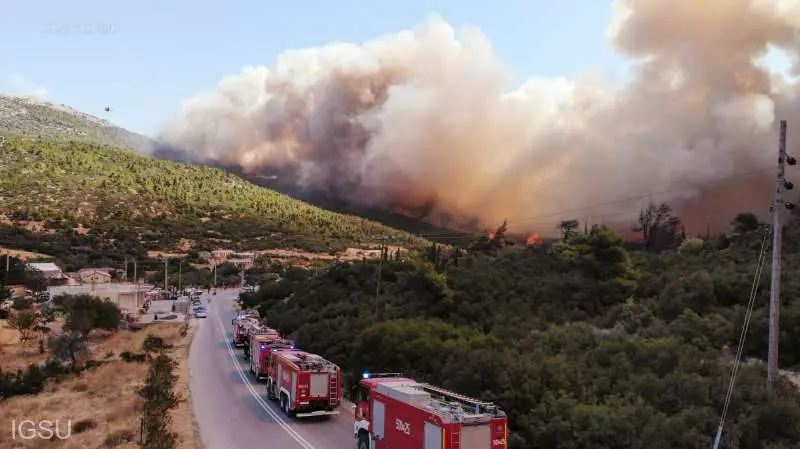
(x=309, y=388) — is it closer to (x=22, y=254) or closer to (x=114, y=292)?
(x=114, y=292)

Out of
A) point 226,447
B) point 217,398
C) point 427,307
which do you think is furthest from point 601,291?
point 226,447

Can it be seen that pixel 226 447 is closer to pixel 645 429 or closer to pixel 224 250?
pixel 645 429

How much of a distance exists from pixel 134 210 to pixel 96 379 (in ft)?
303

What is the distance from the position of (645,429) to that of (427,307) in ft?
84.5

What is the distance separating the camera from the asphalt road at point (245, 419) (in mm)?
19172

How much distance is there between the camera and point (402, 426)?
14430mm

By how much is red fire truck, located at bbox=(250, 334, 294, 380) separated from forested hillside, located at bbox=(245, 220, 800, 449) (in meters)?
3.81

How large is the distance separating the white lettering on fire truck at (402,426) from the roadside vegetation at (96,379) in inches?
224

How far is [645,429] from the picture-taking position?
563 inches

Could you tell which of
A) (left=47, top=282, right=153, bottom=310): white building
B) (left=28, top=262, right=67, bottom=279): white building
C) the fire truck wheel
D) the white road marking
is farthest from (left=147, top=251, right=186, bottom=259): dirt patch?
the fire truck wheel

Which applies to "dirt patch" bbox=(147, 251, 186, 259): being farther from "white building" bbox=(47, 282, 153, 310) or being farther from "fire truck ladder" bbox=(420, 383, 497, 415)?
"fire truck ladder" bbox=(420, 383, 497, 415)

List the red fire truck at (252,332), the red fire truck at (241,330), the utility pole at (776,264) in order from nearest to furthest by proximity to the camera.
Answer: the utility pole at (776,264)
the red fire truck at (252,332)
the red fire truck at (241,330)

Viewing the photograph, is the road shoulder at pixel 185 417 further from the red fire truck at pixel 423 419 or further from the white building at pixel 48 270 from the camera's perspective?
the white building at pixel 48 270

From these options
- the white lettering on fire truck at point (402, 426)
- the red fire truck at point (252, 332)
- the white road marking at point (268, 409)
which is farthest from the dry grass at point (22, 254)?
the white lettering on fire truck at point (402, 426)
